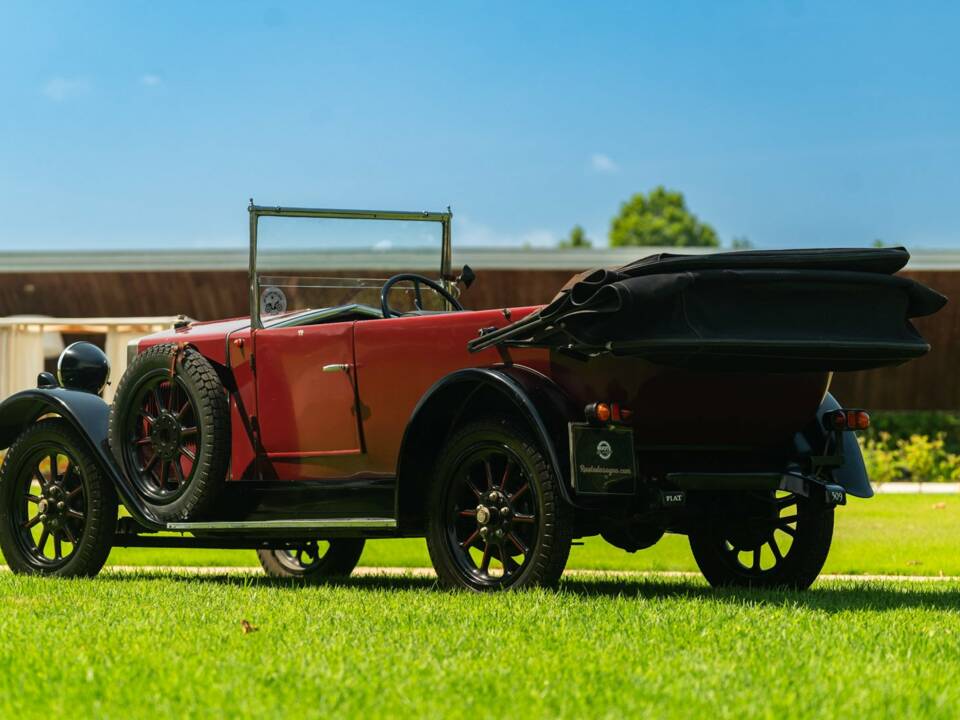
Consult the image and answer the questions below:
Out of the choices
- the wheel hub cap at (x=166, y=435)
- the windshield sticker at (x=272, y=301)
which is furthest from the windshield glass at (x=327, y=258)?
the wheel hub cap at (x=166, y=435)

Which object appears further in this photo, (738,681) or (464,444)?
(464,444)

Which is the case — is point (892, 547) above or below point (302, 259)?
below

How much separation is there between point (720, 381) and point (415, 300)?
94.1 inches

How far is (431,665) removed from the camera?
4.39 meters

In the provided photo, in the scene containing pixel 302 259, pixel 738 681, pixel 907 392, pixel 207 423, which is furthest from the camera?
pixel 907 392

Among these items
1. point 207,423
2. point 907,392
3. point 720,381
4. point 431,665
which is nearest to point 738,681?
point 431,665

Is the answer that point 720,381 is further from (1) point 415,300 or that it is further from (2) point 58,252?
(2) point 58,252

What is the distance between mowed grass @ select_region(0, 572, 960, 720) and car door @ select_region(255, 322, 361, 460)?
3.12 ft

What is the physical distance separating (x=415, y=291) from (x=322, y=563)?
1886 millimetres

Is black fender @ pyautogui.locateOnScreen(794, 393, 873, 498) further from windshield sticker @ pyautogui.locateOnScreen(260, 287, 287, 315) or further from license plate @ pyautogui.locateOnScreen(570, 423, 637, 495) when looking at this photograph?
windshield sticker @ pyautogui.locateOnScreen(260, 287, 287, 315)

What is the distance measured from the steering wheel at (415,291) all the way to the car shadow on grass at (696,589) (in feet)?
4.92

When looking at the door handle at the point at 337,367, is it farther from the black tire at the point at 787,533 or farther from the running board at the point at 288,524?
the black tire at the point at 787,533

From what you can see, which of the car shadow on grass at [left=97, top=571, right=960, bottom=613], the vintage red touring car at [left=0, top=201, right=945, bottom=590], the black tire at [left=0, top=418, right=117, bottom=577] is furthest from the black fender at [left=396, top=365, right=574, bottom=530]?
the black tire at [left=0, top=418, right=117, bottom=577]

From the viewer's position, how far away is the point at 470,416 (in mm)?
6758
